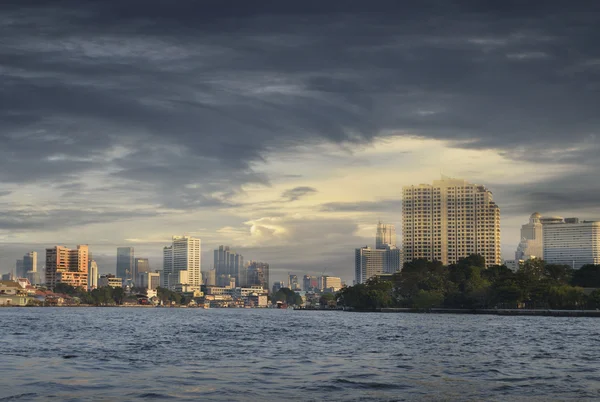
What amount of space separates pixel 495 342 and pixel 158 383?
51883mm

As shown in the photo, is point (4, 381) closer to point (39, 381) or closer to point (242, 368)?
point (39, 381)

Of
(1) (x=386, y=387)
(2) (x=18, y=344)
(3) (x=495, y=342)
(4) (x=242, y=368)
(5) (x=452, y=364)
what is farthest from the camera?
(3) (x=495, y=342)

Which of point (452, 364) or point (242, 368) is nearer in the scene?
point (242, 368)

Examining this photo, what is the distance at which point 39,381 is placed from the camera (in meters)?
47.8

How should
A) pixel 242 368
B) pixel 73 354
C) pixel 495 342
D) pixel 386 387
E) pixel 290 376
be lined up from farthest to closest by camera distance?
pixel 495 342 < pixel 73 354 < pixel 242 368 < pixel 290 376 < pixel 386 387

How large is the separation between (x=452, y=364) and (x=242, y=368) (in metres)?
15.8

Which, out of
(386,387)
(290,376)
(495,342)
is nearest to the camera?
(386,387)

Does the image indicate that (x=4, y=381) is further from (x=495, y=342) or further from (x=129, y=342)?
Result: (x=495, y=342)

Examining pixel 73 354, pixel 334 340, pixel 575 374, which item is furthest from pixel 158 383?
pixel 334 340

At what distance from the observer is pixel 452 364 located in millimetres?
59969

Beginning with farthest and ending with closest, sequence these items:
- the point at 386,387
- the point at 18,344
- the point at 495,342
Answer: the point at 495,342 → the point at 18,344 → the point at 386,387

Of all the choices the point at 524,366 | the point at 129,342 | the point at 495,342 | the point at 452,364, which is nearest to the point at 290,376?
the point at 452,364

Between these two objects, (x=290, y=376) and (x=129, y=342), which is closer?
(x=290, y=376)

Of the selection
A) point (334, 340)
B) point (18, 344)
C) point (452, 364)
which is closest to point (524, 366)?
point (452, 364)
